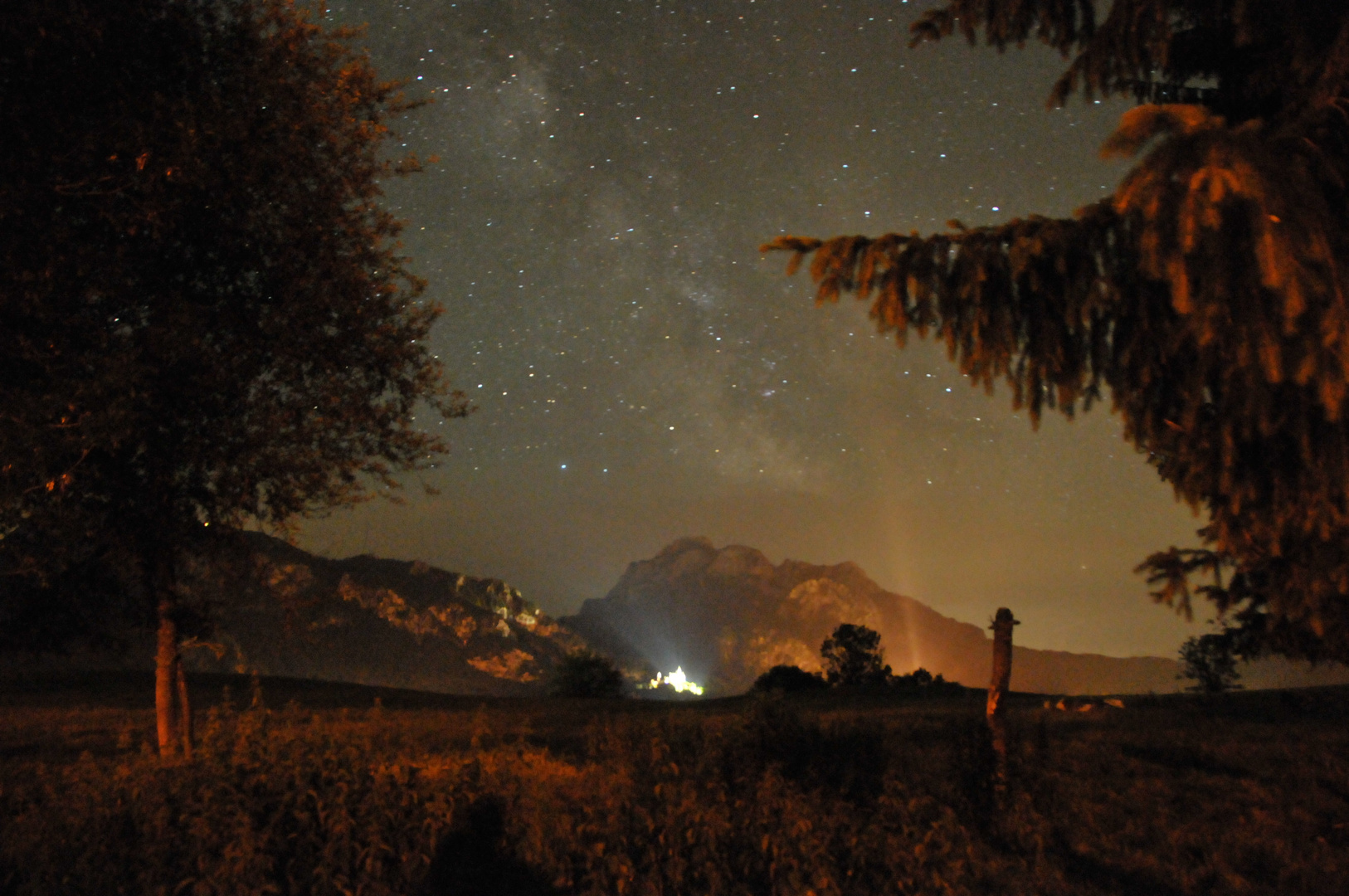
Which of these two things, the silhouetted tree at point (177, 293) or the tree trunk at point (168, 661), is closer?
the silhouetted tree at point (177, 293)

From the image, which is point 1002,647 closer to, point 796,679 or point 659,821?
point 659,821

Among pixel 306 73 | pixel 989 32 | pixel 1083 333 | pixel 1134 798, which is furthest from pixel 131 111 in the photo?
pixel 1134 798

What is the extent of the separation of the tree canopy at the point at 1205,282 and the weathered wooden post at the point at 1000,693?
423 centimetres

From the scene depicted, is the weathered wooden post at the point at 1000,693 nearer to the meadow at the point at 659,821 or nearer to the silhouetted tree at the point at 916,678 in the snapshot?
the meadow at the point at 659,821

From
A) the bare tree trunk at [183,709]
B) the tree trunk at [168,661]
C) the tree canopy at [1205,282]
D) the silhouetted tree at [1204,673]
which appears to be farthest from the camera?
the silhouetted tree at [1204,673]

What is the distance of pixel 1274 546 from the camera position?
4.55 m

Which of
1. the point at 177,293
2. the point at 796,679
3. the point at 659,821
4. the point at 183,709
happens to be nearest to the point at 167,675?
the point at 183,709

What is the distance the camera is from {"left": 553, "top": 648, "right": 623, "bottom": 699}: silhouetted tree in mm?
61531

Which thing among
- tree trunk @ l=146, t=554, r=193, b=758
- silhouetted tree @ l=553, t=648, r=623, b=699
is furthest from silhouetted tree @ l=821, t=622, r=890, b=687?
tree trunk @ l=146, t=554, r=193, b=758

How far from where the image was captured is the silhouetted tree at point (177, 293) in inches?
342

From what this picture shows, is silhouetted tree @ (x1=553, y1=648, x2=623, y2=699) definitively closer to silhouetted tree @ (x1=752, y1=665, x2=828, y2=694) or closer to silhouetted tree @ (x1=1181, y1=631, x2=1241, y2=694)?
silhouetted tree @ (x1=752, y1=665, x2=828, y2=694)

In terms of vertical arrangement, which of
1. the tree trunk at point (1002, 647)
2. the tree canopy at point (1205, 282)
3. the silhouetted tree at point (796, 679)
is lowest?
the silhouetted tree at point (796, 679)

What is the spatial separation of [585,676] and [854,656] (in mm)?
27853

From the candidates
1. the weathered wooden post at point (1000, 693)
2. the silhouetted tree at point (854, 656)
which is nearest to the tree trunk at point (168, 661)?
the weathered wooden post at point (1000, 693)
